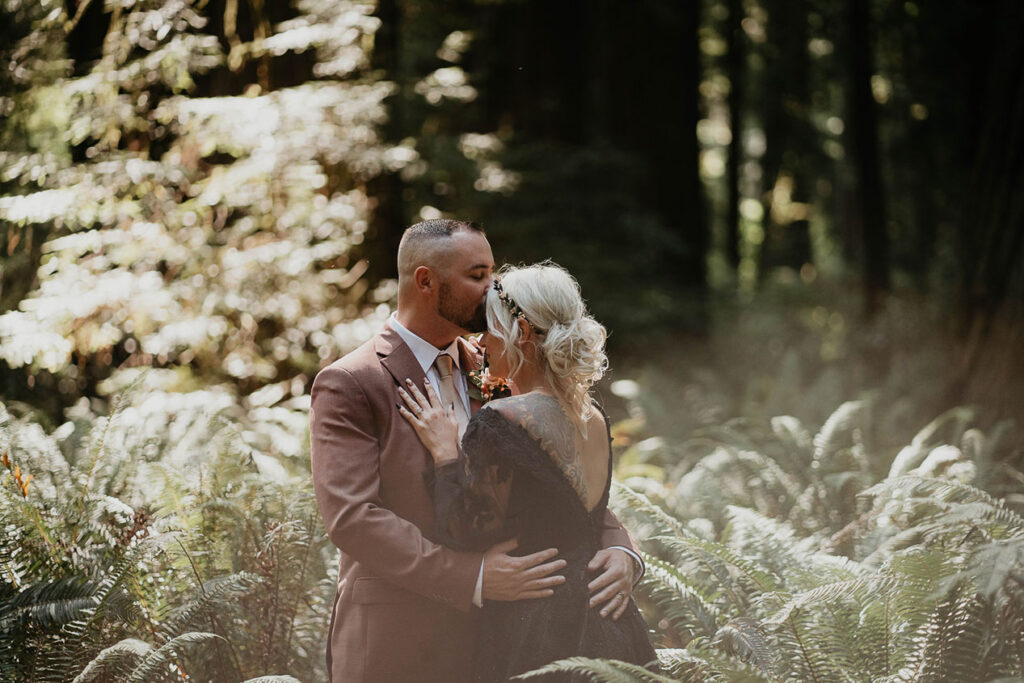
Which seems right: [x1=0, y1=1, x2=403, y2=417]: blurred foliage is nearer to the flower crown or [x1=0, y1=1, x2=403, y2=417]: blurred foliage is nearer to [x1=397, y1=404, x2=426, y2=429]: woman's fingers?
[x1=397, y1=404, x2=426, y2=429]: woman's fingers

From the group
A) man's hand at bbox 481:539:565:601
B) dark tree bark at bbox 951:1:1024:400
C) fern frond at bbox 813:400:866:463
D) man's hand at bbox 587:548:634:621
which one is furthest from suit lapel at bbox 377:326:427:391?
dark tree bark at bbox 951:1:1024:400

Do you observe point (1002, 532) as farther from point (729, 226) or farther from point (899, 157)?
point (729, 226)

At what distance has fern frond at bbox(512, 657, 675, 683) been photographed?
8.97 ft

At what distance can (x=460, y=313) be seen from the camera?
308cm

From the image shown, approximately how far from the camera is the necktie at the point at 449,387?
10.7ft

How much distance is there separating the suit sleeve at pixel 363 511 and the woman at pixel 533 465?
0.33 feet

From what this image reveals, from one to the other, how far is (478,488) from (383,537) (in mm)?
328

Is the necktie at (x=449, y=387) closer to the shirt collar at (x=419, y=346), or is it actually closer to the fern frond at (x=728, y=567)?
the shirt collar at (x=419, y=346)

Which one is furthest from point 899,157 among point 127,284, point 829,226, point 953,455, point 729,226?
point 127,284

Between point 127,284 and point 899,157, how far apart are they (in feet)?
51.2

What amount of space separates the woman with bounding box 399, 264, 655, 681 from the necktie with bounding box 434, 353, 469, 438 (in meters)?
0.17

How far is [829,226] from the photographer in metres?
24.8

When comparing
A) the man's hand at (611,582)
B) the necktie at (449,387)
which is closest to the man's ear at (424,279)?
the necktie at (449,387)

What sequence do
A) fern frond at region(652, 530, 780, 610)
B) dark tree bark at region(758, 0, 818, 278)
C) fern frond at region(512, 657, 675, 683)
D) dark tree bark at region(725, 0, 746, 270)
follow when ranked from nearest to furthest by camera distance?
fern frond at region(512, 657, 675, 683) < fern frond at region(652, 530, 780, 610) < dark tree bark at region(758, 0, 818, 278) < dark tree bark at region(725, 0, 746, 270)
